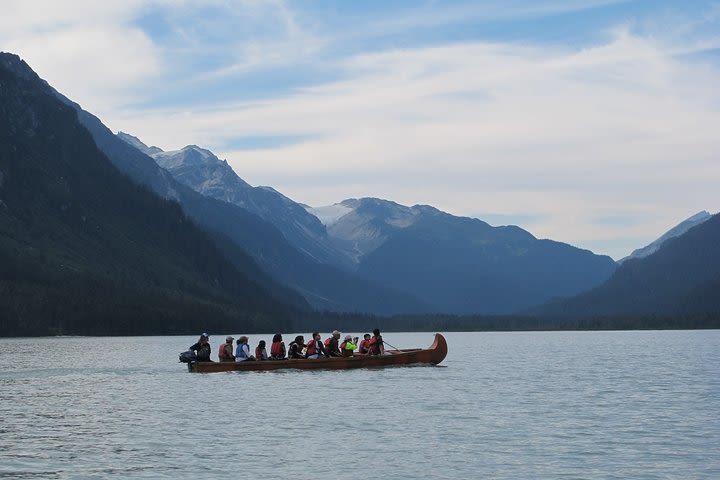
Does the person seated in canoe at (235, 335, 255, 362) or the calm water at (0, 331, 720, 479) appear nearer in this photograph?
the calm water at (0, 331, 720, 479)

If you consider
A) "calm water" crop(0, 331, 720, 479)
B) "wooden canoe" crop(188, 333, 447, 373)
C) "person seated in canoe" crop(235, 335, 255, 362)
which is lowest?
"calm water" crop(0, 331, 720, 479)

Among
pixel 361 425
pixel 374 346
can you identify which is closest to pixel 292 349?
pixel 374 346

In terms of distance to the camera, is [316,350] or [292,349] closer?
[292,349]

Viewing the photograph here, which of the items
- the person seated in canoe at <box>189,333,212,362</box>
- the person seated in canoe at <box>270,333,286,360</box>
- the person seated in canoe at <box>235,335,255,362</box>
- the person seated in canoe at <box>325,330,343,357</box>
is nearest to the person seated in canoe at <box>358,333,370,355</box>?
the person seated in canoe at <box>325,330,343,357</box>

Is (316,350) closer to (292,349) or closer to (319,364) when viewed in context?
(319,364)

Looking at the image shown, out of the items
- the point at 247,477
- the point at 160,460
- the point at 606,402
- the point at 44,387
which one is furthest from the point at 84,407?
the point at 606,402

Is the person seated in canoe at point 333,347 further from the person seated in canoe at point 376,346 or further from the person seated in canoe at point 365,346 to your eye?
the person seated in canoe at point 376,346

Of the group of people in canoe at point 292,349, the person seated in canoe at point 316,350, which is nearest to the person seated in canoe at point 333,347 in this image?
the group of people in canoe at point 292,349

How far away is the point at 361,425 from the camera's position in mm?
52719

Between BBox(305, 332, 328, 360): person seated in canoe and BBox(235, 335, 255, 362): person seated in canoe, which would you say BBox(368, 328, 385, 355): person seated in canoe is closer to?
BBox(305, 332, 328, 360): person seated in canoe

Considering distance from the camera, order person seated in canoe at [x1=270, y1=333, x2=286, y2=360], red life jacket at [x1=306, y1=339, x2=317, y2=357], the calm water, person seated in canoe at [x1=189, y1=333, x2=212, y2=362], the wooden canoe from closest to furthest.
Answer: the calm water, the wooden canoe, person seated in canoe at [x1=270, y1=333, x2=286, y2=360], red life jacket at [x1=306, y1=339, x2=317, y2=357], person seated in canoe at [x1=189, y1=333, x2=212, y2=362]

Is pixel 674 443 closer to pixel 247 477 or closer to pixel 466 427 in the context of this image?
pixel 466 427

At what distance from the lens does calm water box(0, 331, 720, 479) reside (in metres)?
40.2

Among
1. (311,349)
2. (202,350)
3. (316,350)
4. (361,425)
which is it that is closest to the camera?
(361,425)
